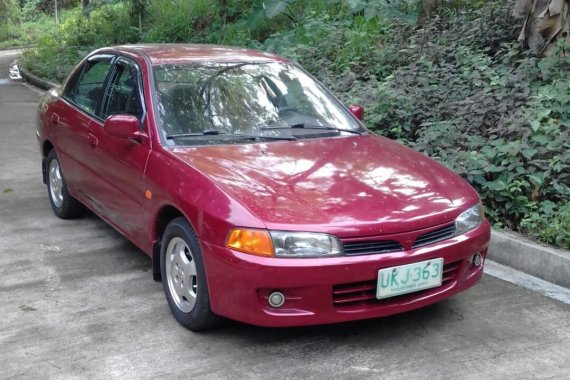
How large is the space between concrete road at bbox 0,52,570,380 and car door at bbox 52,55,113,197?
2.81 feet

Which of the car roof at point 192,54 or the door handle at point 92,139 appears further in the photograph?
the door handle at point 92,139

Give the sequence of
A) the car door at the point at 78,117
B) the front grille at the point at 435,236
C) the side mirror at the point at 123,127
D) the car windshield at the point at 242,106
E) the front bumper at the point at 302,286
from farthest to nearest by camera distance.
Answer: the car door at the point at 78,117 → the car windshield at the point at 242,106 → the side mirror at the point at 123,127 → the front grille at the point at 435,236 → the front bumper at the point at 302,286

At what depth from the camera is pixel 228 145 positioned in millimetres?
4355

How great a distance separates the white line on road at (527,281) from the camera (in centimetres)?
455

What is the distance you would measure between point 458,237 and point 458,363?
2.25ft

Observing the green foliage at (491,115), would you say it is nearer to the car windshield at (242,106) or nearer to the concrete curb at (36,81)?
the car windshield at (242,106)

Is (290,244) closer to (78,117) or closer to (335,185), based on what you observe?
(335,185)

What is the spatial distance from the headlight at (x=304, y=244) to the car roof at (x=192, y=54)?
2047 millimetres

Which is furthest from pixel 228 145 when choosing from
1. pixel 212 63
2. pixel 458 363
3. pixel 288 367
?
pixel 458 363

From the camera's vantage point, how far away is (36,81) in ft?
55.2

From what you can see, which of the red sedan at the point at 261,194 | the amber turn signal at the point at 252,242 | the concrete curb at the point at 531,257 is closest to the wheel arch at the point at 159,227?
the red sedan at the point at 261,194

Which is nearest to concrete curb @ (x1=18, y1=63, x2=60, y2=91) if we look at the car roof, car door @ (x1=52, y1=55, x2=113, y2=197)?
car door @ (x1=52, y1=55, x2=113, y2=197)

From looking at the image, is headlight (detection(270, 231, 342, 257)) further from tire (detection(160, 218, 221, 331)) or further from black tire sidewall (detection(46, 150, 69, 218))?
black tire sidewall (detection(46, 150, 69, 218))

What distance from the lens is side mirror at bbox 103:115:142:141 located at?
14.4ft
